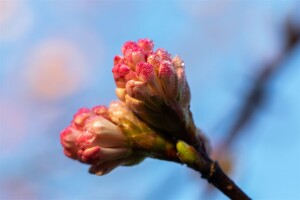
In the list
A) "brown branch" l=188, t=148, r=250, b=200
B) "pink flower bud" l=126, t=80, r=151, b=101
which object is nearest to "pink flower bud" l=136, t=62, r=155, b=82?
"pink flower bud" l=126, t=80, r=151, b=101

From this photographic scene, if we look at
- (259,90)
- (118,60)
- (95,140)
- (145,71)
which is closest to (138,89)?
(145,71)

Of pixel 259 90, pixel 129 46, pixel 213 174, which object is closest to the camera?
pixel 213 174

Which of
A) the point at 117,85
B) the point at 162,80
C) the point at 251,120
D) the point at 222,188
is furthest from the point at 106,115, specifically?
the point at 251,120

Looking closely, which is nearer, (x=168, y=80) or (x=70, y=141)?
(x=168, y=80)

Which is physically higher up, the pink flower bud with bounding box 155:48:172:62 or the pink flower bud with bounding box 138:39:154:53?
the pink flower bud with bounding box 138:39:154:53

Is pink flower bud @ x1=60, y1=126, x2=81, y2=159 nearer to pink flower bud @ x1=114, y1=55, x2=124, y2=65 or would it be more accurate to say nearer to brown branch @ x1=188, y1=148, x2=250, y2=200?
pink flower bud @ x1=114, y1=55, x2=124, y2=65

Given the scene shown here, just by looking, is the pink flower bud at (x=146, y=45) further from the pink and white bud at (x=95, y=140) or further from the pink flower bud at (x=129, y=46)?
the pink and white bud at (x=95, y=140)

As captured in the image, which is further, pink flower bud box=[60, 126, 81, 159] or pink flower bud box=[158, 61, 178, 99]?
pink flower bud box=[60, 126, 81, 159]

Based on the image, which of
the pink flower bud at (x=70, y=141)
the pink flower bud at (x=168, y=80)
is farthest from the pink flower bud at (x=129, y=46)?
the pink flower bud at (x=70, y=141)

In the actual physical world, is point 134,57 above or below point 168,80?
above

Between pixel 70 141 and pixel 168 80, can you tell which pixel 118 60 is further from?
pixel 70 141

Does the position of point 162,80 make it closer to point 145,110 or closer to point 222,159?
point 145,110
